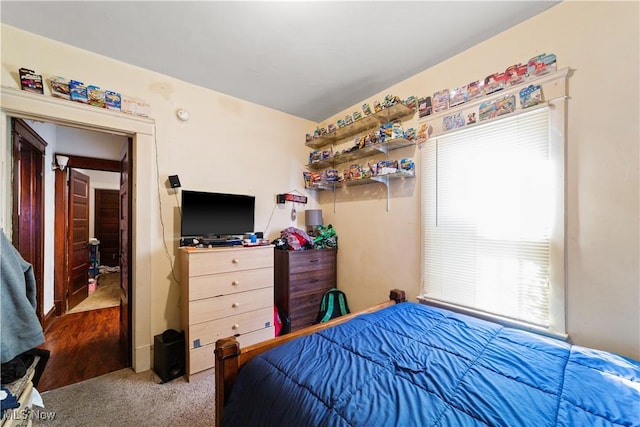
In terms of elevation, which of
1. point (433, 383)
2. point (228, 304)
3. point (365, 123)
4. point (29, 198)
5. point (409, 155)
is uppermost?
point (365, 123)

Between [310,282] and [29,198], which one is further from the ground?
[29,198]


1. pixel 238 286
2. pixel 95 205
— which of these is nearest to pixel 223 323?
pixel 238 286

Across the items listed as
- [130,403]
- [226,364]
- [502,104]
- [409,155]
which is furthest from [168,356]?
[502,104]

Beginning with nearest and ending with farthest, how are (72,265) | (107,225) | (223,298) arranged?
(223,298) → (72,265) → (107,225)

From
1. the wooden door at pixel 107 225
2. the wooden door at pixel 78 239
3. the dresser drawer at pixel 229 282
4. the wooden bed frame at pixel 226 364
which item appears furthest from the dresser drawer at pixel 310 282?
the wooden door at pixel 107 225

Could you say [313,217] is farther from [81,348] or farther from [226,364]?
[81,348]

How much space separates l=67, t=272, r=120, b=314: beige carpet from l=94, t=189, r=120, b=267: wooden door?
990mm

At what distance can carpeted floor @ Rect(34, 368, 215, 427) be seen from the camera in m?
1.60

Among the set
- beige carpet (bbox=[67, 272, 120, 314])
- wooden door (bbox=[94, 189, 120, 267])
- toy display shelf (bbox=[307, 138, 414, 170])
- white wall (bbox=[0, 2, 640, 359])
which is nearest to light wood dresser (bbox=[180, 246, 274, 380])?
white wall (bbox=[0, 2, 640, 359])

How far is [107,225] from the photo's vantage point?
6.34 meters

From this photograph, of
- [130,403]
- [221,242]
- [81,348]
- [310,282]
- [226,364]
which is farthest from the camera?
[310,282]

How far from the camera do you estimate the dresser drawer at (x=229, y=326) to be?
204cm

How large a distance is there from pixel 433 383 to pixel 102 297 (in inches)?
208

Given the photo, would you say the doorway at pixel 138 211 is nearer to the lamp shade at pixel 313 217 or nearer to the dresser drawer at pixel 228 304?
the dresser drawer at pixel 228 304
